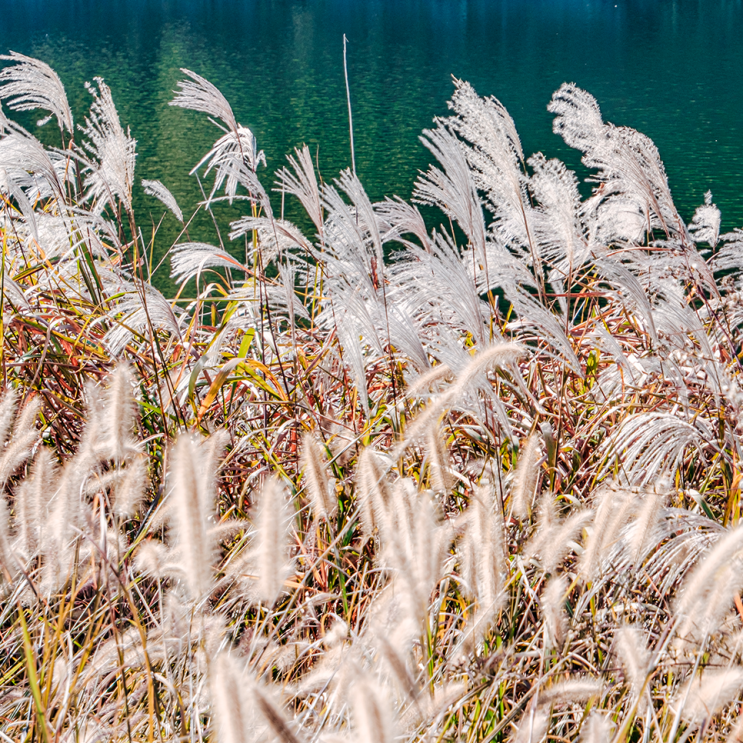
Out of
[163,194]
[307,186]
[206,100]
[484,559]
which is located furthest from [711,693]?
[163,194]

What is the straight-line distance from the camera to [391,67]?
32.3 metres

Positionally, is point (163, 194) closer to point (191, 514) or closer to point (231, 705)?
point (191, 514)

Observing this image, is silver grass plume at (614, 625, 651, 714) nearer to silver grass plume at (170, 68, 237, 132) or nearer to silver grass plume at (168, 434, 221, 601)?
silver grass plume at (168, 434, 221, 601)

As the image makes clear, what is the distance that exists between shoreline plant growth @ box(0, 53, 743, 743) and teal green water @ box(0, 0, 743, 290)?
6212 millimetres

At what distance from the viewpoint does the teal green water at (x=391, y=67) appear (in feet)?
55.6

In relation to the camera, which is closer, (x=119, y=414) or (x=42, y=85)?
(x=119, y=414)

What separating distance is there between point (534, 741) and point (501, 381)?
1332mm

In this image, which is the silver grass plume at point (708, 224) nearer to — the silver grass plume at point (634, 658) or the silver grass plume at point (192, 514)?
A: the silver grass plume at point (634, 658)

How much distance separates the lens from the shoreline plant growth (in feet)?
3.50

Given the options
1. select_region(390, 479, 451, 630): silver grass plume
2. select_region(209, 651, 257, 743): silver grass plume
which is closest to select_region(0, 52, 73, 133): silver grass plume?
select_region(390, 479, 451, 630): silver grass plume

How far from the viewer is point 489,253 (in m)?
2.22

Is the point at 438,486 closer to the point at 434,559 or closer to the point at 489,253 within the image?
the point at 434,559

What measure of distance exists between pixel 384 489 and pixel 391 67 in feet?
111

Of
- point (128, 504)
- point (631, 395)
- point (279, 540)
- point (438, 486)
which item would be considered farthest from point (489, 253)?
point (279, 540)
